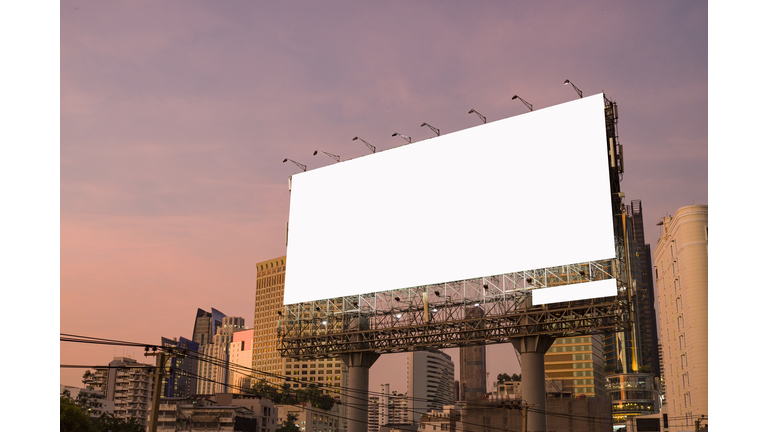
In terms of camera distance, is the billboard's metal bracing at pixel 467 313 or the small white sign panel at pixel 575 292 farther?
the billboard's metal bracing at pixel 467 313

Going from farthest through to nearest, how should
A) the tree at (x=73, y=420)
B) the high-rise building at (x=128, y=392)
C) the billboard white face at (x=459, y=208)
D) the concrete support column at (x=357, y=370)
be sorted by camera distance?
the high-rise building at (x=128, y=392) < the tree at (x=73, y=420) < the concrete support column at (x=357, y=370) < the billboard white face at (x=459, y=208)

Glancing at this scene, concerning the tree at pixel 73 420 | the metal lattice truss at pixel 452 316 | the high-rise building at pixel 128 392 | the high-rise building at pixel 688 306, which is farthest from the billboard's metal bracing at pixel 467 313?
the high-rise building at pixel 128 392

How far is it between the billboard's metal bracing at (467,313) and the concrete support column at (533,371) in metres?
0.61

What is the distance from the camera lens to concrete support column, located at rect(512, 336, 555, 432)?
1272 inches

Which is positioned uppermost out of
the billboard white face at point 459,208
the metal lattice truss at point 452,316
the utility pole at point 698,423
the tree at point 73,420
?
the billboard white face at point 459,208

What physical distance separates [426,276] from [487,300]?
3571 mm

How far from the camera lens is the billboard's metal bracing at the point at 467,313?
32.0 metres

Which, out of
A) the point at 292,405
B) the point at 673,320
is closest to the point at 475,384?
the point at 292,405

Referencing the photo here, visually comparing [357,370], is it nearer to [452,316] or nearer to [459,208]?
[452,316]

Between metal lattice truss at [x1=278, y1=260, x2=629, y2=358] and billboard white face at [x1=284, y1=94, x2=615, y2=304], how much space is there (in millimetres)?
1194

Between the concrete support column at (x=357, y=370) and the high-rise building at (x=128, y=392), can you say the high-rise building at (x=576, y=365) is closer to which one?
the high-rise building at (x=128, y=392)

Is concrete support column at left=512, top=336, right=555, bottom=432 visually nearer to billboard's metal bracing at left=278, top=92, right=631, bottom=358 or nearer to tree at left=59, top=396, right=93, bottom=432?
billboard's metal bracing at left=278, top=92, right=631, bottom=358

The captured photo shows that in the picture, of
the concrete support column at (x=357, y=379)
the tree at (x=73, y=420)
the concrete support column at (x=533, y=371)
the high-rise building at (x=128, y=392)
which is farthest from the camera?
the high-rise building at (x=128, y=392)

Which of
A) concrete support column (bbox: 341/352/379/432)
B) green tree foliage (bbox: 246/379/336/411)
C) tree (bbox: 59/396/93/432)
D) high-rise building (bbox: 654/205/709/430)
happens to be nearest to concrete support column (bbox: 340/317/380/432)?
concrete support column (bbox: 341/352/379/432)
